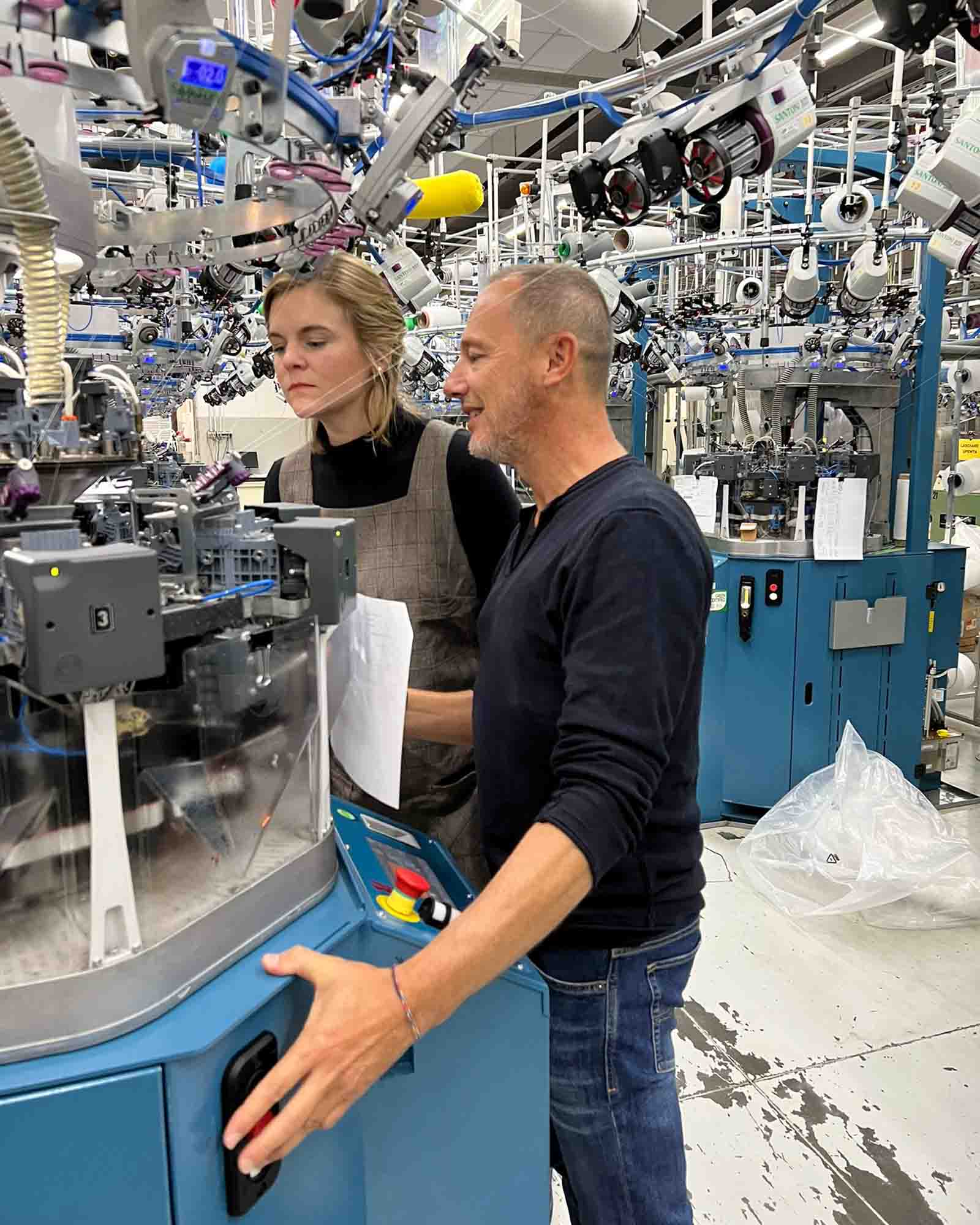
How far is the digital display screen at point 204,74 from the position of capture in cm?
76

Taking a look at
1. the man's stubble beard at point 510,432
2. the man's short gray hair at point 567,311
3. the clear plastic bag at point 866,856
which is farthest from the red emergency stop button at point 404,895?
the clear plastic bag at point 866,856

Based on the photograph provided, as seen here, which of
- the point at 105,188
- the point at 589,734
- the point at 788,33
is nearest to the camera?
the point at 589,734

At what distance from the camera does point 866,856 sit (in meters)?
3.07

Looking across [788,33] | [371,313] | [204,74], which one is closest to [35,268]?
[204,74]

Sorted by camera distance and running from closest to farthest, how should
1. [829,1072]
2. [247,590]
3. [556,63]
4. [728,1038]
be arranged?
[247,590]
[829,1072]
[728,1038]
[556,63]

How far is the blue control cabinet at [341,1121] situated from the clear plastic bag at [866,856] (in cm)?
225

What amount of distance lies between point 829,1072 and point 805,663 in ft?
5.69

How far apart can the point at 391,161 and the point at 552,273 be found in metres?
0.29

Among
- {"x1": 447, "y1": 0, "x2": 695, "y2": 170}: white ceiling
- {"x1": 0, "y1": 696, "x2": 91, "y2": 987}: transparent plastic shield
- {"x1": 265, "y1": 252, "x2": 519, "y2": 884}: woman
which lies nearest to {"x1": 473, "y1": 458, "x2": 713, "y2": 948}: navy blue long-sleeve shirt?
{"x1": 265, "y1": 252, "x2": 519, "y2": 884}: woman

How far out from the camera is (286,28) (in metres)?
0.87

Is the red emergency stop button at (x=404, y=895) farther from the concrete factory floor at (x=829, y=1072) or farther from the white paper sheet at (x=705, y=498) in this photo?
the white paper sheet at (x=705, y=498)

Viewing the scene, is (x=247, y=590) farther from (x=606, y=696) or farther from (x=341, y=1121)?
(x=341, y=1121)

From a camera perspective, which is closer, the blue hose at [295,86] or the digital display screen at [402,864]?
the blue hose at [295,86]

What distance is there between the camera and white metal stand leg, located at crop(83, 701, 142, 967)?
2.39 feet
